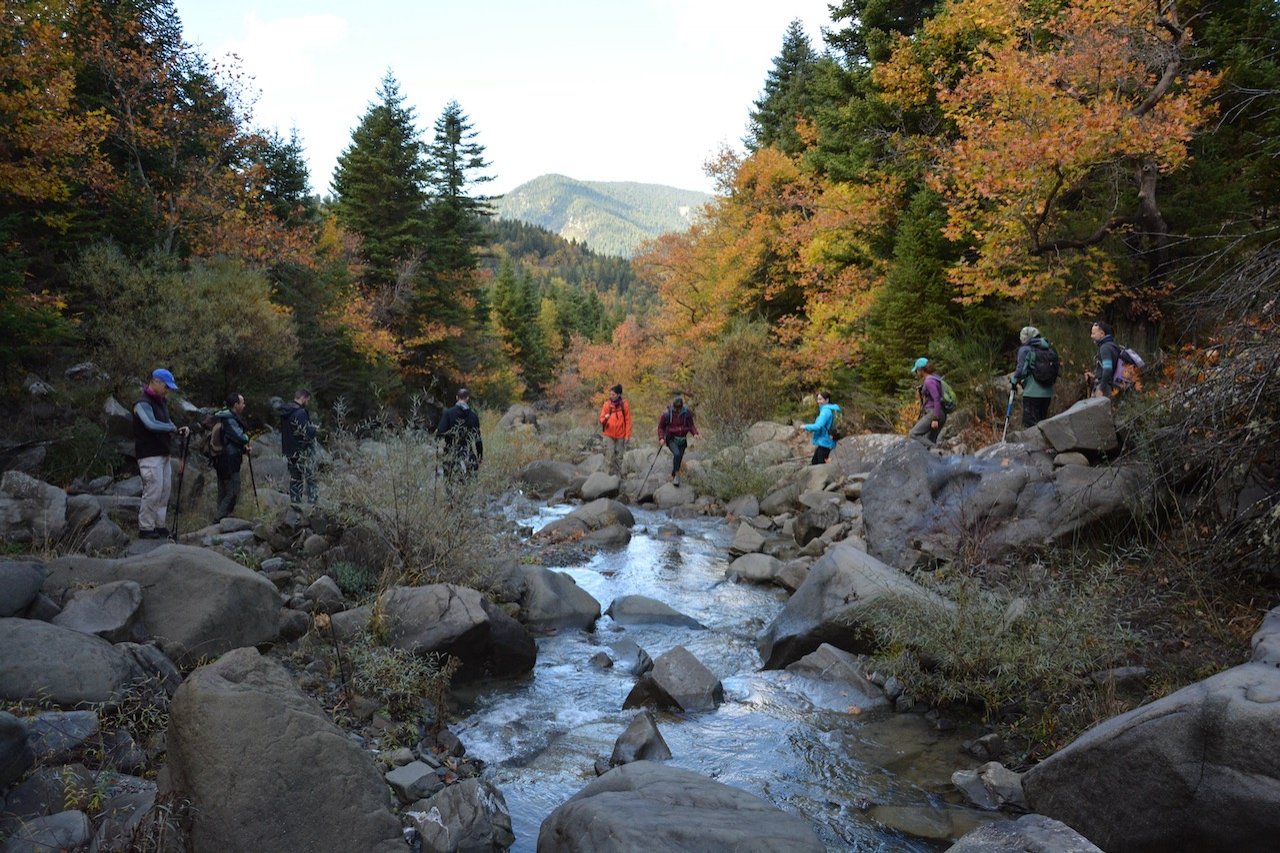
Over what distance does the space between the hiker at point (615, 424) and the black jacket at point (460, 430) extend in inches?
225

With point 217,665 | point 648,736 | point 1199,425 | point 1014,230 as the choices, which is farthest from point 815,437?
point 217,665

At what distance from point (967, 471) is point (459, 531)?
19.8 feet

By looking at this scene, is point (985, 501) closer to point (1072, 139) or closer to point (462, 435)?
point (1072, 139)

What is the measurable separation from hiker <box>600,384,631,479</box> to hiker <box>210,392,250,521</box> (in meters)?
7.88

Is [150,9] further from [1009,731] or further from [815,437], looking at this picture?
[1009,731]

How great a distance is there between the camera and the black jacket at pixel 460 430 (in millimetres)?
10398

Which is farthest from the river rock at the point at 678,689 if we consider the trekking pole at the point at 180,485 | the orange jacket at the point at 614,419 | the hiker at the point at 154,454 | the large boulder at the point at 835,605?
the orange jacket at the point at 614,419

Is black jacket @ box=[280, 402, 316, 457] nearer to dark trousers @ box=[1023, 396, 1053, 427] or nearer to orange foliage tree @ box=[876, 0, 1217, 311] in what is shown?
dark trousers @ box=[1023, 396, 1053, 427]

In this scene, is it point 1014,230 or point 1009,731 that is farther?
point 1014,230

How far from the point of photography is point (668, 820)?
3.76 metres

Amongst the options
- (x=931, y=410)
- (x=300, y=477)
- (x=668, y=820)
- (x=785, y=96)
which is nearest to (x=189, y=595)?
(x=668, y=820)

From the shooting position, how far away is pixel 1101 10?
11.6 metres

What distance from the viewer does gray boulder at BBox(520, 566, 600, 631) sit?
843 centimetres

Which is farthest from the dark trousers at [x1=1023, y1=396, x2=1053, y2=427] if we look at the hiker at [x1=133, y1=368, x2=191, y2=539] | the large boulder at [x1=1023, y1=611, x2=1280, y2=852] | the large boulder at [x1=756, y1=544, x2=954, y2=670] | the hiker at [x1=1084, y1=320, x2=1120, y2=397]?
the hiker at [x1=133, y1=368, x2=191, y2=539]
